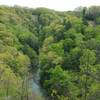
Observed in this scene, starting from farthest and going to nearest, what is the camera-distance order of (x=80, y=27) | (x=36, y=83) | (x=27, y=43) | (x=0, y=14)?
(x=0, y=14), (x=27, y=43), (x=80, y=27), (x=36, y=83)

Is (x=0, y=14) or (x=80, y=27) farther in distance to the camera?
(x=0, y=14)

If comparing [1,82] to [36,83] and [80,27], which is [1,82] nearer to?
[36,83]

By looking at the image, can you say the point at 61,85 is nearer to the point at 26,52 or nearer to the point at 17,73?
the point at 17,73

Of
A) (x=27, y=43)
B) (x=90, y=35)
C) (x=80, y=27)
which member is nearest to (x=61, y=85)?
(x=90, y=35)

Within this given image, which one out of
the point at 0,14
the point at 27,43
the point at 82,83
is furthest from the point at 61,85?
the point at 0,14

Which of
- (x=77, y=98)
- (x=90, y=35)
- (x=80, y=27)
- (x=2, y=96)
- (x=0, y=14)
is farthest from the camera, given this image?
(x=0, y=14)

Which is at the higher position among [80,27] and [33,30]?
[80,27]
